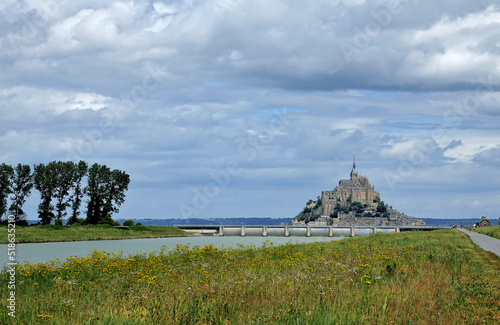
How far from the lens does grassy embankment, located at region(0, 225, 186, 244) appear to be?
82.2 metres

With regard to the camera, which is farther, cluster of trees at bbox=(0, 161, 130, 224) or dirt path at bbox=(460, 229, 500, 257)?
cluster of trees at bbox=(0, 161, 130, 224)

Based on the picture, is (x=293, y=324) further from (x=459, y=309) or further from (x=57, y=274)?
(x=57, y=274)

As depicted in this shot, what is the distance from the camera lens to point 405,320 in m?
11.1

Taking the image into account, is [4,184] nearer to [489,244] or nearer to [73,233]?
[73,233]

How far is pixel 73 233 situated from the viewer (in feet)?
306

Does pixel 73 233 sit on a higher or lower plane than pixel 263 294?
lower

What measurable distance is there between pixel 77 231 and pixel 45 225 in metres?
5.99

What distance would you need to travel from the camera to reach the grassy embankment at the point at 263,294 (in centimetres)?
1101

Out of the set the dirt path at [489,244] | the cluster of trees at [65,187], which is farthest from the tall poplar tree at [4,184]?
the dirt path at [489,244]

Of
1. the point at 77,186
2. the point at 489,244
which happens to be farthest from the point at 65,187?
the point at 489,244

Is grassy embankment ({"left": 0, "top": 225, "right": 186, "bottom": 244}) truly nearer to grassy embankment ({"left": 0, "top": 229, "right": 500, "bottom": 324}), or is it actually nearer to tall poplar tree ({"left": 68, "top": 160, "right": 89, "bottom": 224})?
tall poplar tree ({"left": 68, "top": 160, "right": 89, "bottom": 224})

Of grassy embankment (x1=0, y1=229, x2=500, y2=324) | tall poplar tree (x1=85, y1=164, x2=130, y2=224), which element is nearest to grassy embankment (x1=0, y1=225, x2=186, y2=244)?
tall poplar tree (x1=85, y1=164, x2=130, y2=224)

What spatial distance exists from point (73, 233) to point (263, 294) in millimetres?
87611

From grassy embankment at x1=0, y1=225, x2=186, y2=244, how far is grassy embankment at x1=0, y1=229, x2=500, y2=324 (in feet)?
221
